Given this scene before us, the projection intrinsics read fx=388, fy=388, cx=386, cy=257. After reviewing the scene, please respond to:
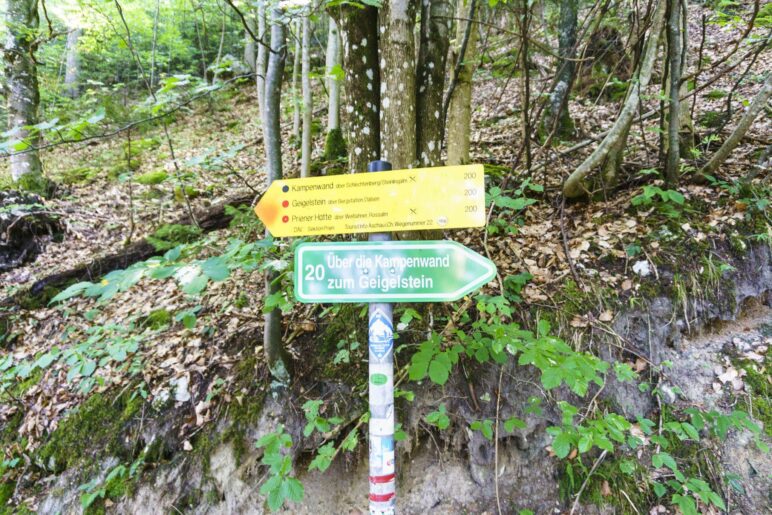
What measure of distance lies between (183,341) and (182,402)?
0.68 m

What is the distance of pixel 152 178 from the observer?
835cm

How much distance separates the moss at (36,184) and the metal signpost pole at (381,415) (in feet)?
28.2

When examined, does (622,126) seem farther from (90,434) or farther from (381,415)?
(90,434)

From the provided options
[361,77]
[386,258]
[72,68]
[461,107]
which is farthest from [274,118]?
[72,68]

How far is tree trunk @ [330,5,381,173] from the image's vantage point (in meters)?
2.83

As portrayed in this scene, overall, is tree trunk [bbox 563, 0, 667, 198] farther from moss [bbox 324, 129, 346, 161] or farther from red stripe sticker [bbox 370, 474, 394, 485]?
moss [bbox 324, 129, 346, 161]

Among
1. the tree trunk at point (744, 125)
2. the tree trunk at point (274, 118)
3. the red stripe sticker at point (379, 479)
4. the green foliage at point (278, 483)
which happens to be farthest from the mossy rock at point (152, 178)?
the tree trunk at point (744, 125)

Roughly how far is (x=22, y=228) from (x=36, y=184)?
126 cm

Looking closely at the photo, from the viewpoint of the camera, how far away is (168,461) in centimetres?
329

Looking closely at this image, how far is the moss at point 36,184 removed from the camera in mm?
7178

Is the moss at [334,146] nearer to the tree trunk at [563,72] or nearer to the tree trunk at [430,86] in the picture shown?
the tree trunk at [563,72]

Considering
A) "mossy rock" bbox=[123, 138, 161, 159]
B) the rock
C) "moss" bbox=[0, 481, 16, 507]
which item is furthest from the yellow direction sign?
"mossy rock" bbox=[123, 138, 161, 159]

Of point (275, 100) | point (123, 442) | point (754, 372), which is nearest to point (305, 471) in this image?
point (123, 442)

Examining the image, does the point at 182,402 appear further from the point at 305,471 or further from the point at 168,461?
the point at 305,471
